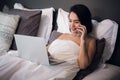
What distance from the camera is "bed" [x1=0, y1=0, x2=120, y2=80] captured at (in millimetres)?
1654

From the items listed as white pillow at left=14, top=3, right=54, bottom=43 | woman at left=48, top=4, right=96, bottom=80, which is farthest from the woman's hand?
white pillow at left=14, top=3, right=54, bottom=43

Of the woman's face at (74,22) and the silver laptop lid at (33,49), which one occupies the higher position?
the woman's face at (74,22)

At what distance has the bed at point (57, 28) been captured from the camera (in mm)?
1654

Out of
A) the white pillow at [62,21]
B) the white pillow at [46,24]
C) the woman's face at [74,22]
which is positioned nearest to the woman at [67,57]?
the woman's face at [74,22]

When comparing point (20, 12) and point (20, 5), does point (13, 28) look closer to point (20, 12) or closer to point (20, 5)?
point (20, 12)

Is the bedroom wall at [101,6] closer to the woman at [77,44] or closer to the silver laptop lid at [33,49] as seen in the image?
the woman at [77,44]

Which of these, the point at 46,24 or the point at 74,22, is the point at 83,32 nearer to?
the point at 74,22

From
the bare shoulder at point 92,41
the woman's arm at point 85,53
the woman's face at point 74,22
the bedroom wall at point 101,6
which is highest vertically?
the bedroom wall at point 101,6

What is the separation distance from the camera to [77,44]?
5.88 ft

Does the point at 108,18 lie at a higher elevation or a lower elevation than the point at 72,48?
higher

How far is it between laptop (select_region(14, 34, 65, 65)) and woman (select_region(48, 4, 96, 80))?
4.5 inches

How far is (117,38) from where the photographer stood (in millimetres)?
1925

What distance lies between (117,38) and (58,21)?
60cm

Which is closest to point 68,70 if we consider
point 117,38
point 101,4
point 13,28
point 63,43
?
point 63,43
